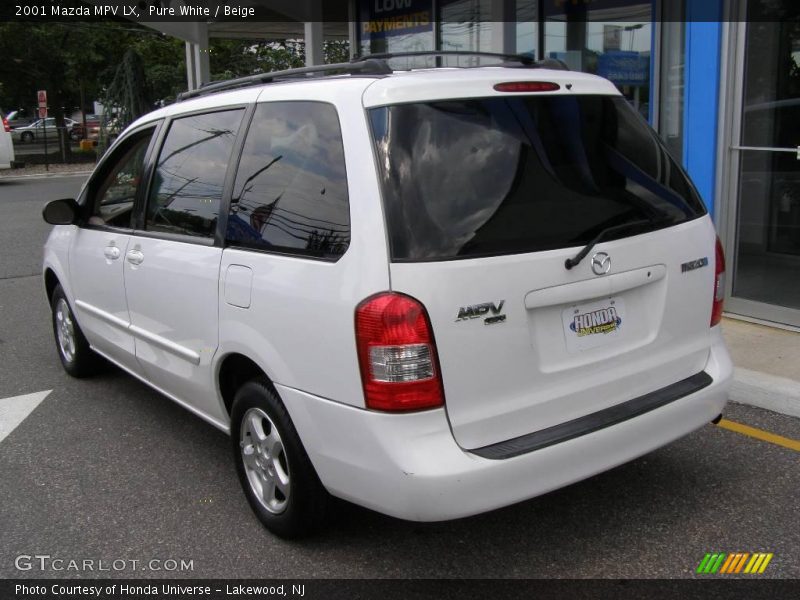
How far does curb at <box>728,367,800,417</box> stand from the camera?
4578 millimetres

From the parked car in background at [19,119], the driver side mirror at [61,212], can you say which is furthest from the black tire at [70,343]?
the parked car in background at [19,119]

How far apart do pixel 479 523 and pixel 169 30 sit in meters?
13.0

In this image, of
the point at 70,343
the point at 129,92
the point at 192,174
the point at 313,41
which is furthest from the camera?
the point at 129,92

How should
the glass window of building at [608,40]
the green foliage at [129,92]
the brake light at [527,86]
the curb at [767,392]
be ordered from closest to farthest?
the brake light at [527,86] < the curb at [767,392] < the glass window of building at [608,40] < the green foliage at [129,92]

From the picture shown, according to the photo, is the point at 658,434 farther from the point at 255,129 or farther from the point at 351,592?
the point at 255,129

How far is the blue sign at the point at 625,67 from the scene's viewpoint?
7367mm

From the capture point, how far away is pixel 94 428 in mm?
4766

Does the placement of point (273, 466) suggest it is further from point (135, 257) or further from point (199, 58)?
point (199, 58)

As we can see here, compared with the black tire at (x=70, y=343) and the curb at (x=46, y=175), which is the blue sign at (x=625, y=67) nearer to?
the black tire at (x=70, y=343)

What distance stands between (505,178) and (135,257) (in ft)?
7.11

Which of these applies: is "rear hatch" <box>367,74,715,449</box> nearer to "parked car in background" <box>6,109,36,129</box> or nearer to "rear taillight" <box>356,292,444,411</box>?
"rear taillight" <box>356,292,444,411</box>

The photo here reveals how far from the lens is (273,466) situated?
10.8 ft

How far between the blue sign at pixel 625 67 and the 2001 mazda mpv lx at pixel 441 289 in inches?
169

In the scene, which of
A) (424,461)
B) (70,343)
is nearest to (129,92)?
(70,343)
